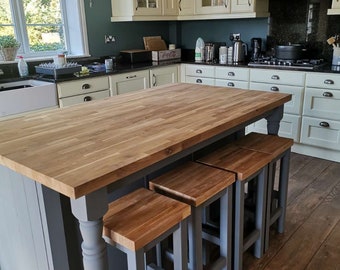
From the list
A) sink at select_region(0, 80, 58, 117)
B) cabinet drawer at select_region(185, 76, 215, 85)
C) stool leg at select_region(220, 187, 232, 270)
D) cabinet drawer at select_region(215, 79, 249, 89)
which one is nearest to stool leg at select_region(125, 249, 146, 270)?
stool leg at select_region(220, 187, 232, 270)

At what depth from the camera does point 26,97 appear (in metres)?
2.87

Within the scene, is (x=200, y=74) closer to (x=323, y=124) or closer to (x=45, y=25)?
(x=323, y=124)

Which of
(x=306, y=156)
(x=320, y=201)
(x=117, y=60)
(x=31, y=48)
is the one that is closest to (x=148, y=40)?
(x=117, y=60)

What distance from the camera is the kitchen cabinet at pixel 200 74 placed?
395cm

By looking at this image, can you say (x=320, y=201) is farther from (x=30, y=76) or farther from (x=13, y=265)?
(x=30, y=76)

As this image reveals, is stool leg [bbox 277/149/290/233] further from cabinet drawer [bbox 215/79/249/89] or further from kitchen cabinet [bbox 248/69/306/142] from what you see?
cabinet drawer [bbox 215/79/249/89]

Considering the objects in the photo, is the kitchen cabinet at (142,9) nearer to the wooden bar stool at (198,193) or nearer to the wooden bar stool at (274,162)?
the wooden bar stool at (274,162)

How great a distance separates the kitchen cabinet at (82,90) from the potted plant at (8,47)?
733mm

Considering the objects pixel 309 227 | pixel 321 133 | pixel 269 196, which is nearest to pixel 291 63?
pixel 321 133

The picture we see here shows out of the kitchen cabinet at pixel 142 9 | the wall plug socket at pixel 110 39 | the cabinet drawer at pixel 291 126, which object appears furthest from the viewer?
the wall plug socket at pixel 110 39

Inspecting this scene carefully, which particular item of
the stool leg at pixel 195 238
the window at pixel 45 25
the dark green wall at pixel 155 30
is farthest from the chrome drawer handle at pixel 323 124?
the window at pixel 45 25

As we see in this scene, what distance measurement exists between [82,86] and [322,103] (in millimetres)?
2298

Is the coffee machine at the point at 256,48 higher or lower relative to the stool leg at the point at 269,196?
higher

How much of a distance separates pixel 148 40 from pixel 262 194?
319cm
